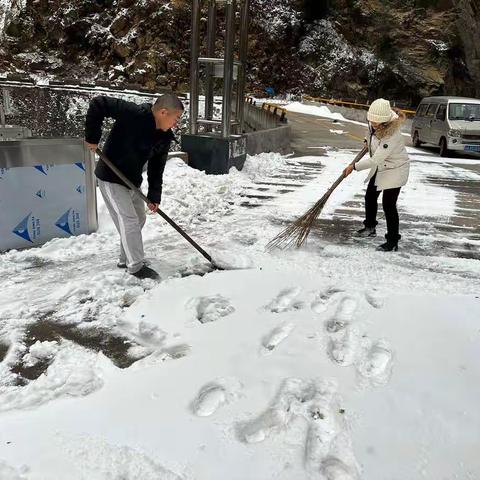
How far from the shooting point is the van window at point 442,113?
558 inches

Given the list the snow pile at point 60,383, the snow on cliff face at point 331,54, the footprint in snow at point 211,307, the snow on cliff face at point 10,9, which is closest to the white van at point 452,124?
the footprint in snow at point 211,307

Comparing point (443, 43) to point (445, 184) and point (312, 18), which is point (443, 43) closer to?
point (312, 18)

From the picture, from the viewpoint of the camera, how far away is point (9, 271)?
14.1ft

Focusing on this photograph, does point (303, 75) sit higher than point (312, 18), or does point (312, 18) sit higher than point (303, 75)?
point (312, 18)

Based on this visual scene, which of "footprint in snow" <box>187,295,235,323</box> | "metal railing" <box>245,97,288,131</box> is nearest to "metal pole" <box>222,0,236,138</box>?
"footprint in snow" <box>187,295,235,323</box>

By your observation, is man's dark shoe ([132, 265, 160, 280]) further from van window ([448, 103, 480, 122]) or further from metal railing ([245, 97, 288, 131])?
van window ([448, 103, 480, 122])

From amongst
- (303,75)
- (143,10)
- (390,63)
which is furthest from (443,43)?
(143,10)

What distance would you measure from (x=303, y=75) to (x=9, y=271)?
37.0m

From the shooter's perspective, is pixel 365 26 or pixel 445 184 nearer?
pixel 445 184

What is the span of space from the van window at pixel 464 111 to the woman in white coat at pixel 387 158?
10.3m

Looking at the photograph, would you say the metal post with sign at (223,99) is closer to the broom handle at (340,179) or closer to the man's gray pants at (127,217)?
the broom handle at (340,179)

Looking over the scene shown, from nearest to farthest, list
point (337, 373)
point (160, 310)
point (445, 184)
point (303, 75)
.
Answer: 1. point (337, 373)
2. point (160, 310)
3. point (445, 184)
4. point (303, 75)

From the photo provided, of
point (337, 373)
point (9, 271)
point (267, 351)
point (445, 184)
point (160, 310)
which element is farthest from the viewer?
point (445, 184)

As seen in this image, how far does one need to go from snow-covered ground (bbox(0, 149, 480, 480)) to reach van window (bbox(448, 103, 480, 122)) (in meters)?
10.4
